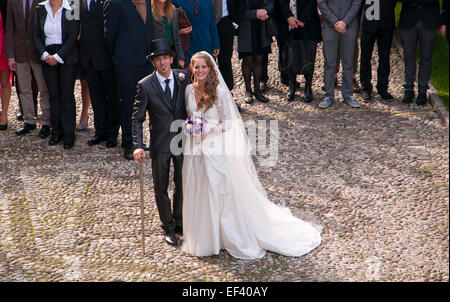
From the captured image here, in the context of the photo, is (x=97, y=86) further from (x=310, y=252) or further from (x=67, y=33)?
(x=310, y=252)

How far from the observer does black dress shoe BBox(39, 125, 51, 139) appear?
9.48m

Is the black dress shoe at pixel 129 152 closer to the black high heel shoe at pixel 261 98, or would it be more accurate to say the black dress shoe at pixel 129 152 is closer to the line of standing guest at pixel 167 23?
the line of standing guest at pixel 167 23

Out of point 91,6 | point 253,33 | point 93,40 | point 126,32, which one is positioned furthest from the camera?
point 253,33

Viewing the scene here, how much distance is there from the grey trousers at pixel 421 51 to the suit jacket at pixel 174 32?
10.9ft

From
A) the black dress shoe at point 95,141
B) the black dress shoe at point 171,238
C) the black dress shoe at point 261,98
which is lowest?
the black dress shoe at point 171,238

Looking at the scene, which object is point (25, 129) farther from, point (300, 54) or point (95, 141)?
point (300, 54)

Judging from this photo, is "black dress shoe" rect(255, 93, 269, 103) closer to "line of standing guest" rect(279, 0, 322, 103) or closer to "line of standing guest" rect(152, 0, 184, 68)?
"line of standing guest" rect(279, 0, 322, 103)

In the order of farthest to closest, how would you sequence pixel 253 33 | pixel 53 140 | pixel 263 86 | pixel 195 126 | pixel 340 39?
pixel 263 86 < pixel 253 33 < pixel 340 39 < pixel 53 140 < pixel 195 126

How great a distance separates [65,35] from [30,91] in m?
1.28

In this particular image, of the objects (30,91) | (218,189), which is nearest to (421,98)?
(218,189)

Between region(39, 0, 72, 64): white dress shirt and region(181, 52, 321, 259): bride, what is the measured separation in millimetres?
3052

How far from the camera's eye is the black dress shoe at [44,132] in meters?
9.48

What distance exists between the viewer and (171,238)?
6793 millimetres

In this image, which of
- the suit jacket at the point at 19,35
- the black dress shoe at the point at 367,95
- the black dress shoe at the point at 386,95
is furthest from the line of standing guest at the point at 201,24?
the black dress shoe at the point at 386,95
